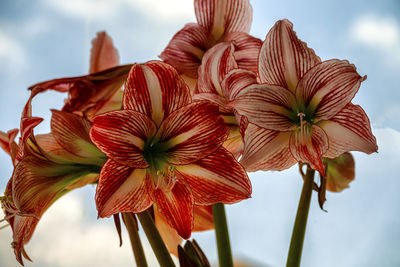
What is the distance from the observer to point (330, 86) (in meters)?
0.40

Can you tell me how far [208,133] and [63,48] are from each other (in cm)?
91

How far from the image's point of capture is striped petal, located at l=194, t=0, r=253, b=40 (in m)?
0.53

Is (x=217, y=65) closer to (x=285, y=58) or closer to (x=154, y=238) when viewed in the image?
(x=285, y=58)

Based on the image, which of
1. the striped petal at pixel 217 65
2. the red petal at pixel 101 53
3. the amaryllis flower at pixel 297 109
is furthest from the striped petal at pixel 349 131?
the red petal at pixel 101 53

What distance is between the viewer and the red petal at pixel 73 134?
1.41ft

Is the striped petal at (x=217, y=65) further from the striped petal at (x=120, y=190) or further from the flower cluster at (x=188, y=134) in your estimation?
the striped petal at (x=120, y=190)

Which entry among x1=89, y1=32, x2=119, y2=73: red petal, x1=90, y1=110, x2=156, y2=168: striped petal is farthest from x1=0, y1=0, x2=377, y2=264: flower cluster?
x1=89, y1=32, x2=119, y2=73: red petal

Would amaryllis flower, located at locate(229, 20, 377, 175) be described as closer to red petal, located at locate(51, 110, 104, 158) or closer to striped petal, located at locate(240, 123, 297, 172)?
striped petal, located at locate(240, 123, 297, 172)

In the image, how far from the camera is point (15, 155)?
0.44 meters

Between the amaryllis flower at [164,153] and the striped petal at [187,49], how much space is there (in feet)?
0.42

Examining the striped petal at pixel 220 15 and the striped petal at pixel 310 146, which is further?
the striped petal at pixel 220 15

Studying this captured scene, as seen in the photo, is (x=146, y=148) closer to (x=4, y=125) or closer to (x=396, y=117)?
(x=396, y=117)

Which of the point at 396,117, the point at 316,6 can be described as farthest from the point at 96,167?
the point at 316,6

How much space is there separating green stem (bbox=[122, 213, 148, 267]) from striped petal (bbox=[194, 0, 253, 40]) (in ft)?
0.76
